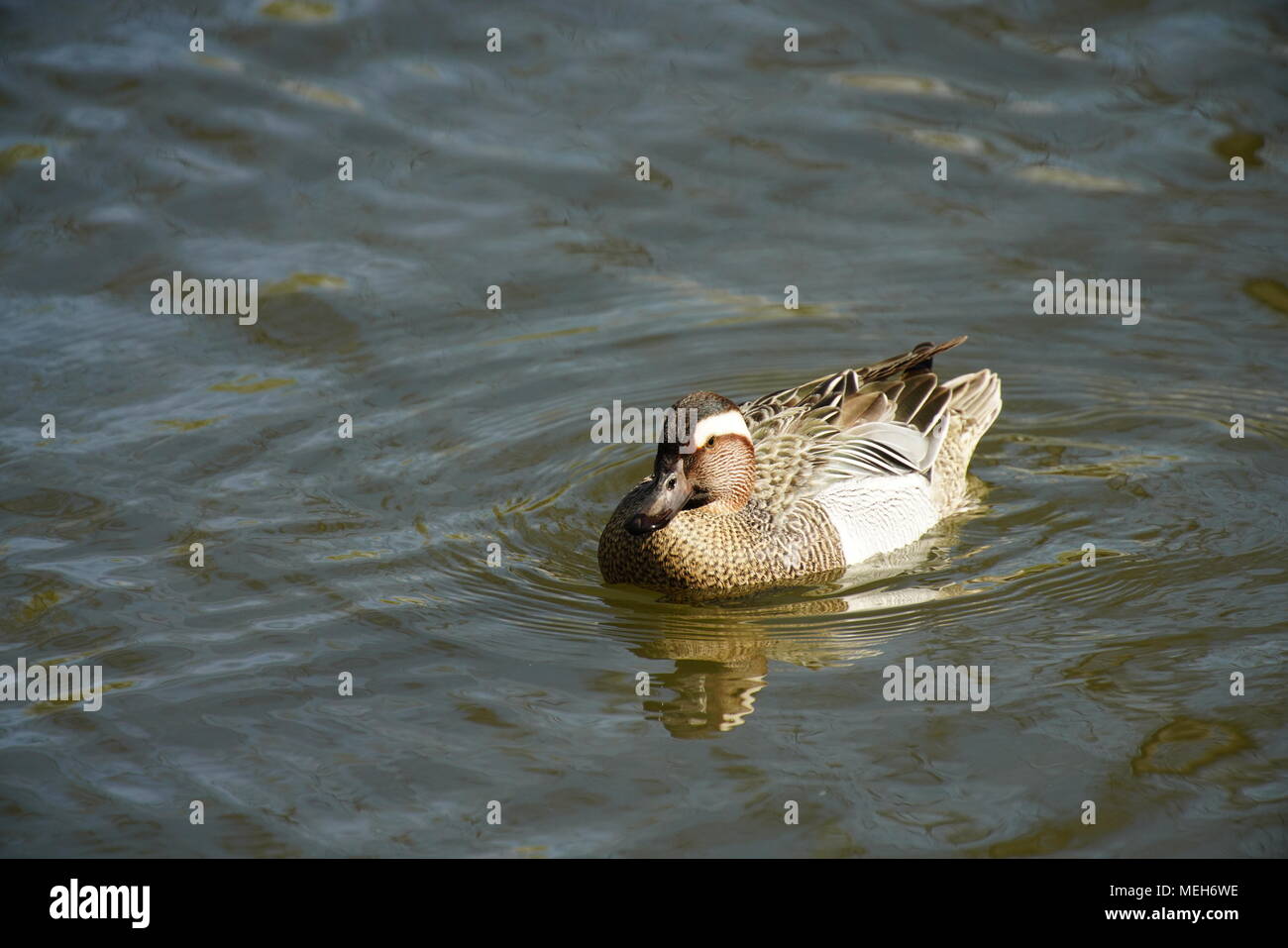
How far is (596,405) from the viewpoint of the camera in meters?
10.7

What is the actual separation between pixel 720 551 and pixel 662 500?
0.50 metres

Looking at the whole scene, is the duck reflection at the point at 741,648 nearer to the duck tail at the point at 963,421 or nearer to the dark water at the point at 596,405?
the dark water at the point at 596,405

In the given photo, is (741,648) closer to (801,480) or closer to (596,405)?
Answer: (801,480)

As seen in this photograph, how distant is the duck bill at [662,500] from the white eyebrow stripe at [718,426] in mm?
170

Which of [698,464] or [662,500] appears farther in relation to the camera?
[698,464]

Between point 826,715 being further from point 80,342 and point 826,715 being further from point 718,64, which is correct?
point 718,64

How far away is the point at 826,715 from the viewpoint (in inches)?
301

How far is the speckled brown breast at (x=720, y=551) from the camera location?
8.60 metres

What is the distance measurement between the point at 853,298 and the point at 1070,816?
5679mm

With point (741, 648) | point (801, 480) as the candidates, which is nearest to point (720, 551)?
point (741, 648)

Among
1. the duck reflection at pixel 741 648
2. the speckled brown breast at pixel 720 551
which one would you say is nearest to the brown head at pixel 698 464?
the speckled brown breast at pixel 720 551

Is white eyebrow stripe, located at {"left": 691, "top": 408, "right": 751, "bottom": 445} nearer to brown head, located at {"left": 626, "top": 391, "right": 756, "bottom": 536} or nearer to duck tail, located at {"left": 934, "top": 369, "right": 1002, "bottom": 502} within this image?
brown head, located at {"left": 626, "top": 391, "right": 756, "bottom": 536}

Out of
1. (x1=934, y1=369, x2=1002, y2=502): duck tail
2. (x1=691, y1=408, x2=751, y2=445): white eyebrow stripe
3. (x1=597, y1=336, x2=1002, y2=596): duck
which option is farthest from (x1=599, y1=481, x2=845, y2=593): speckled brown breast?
(x1=934, y1=369, x2=1002, y2=502): duck tail

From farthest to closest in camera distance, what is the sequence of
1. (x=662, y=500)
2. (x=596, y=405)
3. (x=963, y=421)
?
(x=596, y=405) < (x=963, y=421) < (x=662, y=500)
